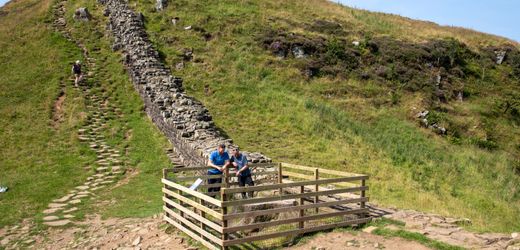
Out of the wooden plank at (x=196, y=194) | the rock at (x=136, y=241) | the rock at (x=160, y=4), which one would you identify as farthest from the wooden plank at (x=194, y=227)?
the rock at (x=160, y=4)

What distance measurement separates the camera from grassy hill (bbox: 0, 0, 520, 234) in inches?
763

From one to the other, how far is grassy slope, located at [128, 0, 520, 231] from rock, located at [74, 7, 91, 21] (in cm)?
467

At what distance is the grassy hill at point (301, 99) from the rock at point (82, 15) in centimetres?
95

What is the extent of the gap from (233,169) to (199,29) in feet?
83.0

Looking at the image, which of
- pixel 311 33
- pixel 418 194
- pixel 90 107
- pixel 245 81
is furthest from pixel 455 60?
pixel 90 107

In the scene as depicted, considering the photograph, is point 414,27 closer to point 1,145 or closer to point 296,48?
point 296,48

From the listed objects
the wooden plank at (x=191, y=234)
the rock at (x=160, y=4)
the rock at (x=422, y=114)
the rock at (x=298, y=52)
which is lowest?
the wooden plank at (x=191, y=234)

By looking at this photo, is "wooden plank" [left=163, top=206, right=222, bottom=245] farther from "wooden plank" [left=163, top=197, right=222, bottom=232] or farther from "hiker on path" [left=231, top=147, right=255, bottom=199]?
"hiker on path" [left=231, top=147, right=255, bottom=199]

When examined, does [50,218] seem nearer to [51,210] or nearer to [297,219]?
[51,210]

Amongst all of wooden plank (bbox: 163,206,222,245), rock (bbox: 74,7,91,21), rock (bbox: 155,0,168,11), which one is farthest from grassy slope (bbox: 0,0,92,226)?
rock (bbox: 155,0,168,11)

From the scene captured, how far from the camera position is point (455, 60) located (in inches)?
1598

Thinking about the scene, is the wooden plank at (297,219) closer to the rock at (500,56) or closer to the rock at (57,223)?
the rock at (57,223)

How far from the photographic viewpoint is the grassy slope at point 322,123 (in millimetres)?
19156

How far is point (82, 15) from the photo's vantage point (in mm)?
38531
